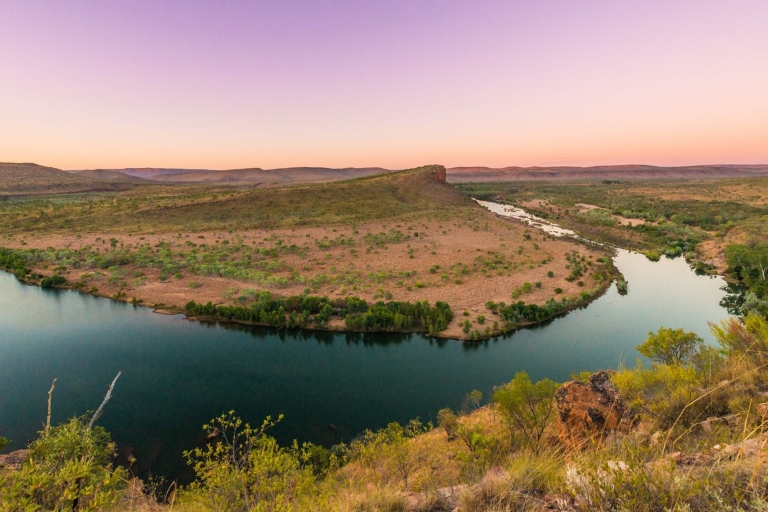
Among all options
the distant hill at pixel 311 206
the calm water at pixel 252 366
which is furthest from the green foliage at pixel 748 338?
the distant hill at pixel 311 206

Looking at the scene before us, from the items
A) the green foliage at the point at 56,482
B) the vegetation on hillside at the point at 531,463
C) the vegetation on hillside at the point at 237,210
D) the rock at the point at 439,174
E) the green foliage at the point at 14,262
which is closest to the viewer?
the vegetation on hillside at the point at 531,463

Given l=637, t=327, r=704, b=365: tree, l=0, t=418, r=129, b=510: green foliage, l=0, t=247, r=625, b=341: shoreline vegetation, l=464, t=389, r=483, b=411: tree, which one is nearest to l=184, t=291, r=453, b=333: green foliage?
l=0, t=247, r=625, b=341: shoreline vegetation

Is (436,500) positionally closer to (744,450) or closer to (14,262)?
(744,450)

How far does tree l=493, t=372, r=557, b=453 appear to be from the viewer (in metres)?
10.2

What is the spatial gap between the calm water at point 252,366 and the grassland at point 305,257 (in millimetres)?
2148

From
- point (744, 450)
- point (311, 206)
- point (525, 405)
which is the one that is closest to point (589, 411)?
point (525, 405)

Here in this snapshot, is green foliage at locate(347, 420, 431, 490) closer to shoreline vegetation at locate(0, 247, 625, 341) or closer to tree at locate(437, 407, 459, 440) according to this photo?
tree at locate(437, 407, 459, 440)

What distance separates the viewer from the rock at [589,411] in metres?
8.27

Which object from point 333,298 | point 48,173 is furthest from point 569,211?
point 48,173

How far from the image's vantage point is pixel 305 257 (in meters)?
36.1

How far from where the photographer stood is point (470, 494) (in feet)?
14.3

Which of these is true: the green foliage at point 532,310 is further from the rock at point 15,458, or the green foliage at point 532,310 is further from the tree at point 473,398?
the rock at point 15,458

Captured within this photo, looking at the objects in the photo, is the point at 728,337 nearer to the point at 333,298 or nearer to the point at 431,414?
the point at 431,414

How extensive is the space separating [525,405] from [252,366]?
1389cm
